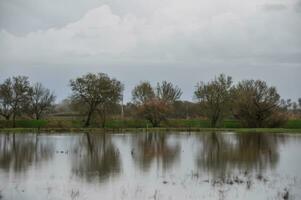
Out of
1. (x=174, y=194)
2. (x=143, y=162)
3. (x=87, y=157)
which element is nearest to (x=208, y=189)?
(x=174, y=194)

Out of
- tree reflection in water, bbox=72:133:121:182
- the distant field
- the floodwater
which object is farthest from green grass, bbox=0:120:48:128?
tree reflection in water, bbox=72:133:121:182

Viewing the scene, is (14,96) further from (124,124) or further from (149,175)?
(149,175)

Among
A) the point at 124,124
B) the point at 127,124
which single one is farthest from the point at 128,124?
the point at 124,124

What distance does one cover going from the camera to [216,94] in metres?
73.4

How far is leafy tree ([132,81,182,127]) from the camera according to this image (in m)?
72.9

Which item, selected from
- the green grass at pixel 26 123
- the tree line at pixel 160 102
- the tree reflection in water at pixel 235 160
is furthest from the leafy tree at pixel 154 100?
the tree reflection in water at pixel 235 160

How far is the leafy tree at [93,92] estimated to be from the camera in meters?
69.1

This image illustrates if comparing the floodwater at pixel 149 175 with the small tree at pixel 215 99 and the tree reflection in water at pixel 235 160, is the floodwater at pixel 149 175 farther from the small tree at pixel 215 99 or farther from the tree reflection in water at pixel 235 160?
the small tree at pixel 215 99

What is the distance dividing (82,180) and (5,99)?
187 feet

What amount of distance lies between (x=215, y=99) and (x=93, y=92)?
19.1m

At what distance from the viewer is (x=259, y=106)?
6794 centimetres

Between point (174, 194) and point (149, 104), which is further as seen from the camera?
point (149, 104)

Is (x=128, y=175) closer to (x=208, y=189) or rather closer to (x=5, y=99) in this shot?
(x=208, y=189)

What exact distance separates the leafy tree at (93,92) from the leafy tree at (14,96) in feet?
27.1
